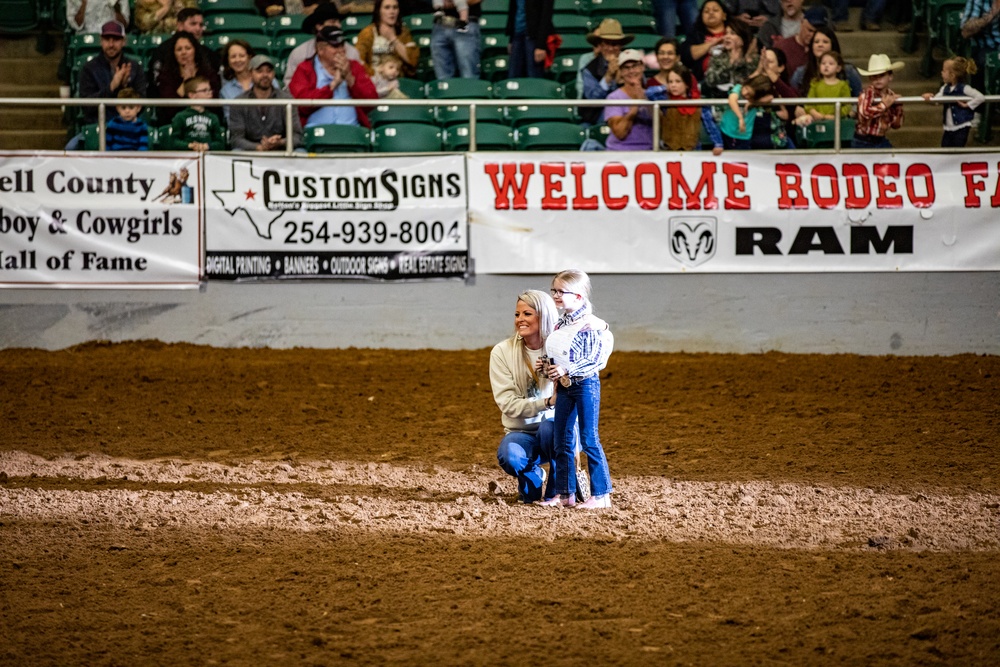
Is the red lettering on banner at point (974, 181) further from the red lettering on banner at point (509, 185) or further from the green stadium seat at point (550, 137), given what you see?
the red lettering on banner at point (509, 185)

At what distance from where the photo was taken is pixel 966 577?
593cm

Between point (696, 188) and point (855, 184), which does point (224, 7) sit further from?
point (855, 184)

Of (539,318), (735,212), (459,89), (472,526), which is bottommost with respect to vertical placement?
(472,526)

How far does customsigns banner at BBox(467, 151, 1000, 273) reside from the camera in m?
13.4

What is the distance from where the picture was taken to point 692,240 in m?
13.5

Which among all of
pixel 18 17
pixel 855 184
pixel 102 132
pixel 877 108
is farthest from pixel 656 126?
pixel 18 17

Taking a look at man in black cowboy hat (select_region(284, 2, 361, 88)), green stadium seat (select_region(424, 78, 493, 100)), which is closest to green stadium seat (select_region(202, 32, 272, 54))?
man in black cowboy hat (select_region(284, 2, 361, 88))

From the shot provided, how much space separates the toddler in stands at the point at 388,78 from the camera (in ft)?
46.8

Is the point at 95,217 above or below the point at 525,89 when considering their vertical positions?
below

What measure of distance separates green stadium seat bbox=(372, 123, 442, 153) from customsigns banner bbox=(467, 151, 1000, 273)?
0.68 meters

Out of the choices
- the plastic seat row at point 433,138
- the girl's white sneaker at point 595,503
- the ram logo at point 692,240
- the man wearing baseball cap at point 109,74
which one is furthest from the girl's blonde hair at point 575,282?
the man wearing baseball cap at point 109,74

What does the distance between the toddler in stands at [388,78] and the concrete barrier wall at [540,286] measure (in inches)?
99.9

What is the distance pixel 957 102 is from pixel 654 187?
3.70 metres

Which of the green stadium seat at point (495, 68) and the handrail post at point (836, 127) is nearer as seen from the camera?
the handrail post at point (836, 127)
